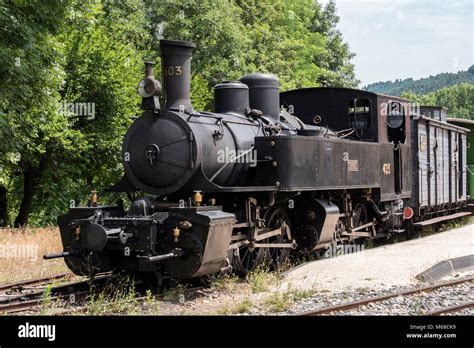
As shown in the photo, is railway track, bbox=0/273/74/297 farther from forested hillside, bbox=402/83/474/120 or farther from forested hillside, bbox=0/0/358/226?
forested hillside, bbox=402/83/474/120

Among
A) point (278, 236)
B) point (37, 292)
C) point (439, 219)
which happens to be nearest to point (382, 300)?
point (278, 236)

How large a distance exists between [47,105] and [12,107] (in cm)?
163

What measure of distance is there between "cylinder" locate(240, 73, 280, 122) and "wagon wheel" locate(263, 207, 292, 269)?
1.55 meters

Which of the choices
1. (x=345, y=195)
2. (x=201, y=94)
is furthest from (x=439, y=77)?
(x=345, y=195)

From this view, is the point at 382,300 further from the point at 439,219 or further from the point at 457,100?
the point at 457,100

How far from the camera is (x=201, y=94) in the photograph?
23391mm

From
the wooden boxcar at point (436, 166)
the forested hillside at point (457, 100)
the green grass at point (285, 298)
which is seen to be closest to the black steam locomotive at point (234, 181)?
the green grass at point (285, 298)

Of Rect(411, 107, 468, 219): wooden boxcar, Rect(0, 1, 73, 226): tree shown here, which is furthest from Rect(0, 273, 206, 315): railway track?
Rect(411, 107, 468, 219): wooden boxcar

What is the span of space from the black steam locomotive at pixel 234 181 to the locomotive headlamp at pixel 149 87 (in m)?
0.01

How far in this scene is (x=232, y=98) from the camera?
10.2 metres

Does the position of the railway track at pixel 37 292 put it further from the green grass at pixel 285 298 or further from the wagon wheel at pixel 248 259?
the green grass at pixel 285 298

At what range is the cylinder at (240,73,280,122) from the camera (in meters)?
10.6

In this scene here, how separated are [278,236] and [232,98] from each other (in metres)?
2.32
